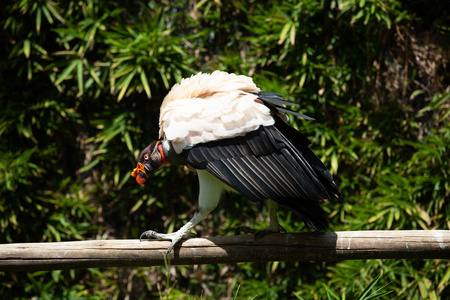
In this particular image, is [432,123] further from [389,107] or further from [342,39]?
[342,39]

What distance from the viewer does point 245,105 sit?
84.7 inches

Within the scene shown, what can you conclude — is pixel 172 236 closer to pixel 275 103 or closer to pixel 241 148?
pixel 241 148

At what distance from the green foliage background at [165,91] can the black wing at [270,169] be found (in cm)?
148

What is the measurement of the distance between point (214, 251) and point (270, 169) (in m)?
0.44

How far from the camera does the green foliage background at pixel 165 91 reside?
3623 millimetres

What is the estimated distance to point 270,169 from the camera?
6.84ft

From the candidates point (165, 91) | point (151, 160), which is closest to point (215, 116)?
point (151, 160)

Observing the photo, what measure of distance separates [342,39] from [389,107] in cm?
66

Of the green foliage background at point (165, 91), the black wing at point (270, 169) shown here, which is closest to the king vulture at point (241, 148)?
the black wing at point (270, 169)

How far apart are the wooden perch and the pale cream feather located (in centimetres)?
47

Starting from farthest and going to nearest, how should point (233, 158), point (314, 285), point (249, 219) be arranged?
1. point (249, 219)
2. point (314, 285)
3. point (233, 158)

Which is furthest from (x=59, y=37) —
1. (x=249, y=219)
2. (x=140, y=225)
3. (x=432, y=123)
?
(x=432, y=123)

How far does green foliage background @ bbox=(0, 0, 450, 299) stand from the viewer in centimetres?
362

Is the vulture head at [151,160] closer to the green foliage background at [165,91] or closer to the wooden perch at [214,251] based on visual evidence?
the wooden perch at [214,251]
